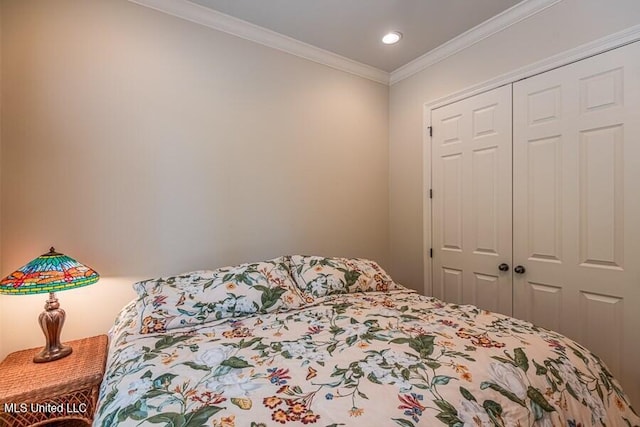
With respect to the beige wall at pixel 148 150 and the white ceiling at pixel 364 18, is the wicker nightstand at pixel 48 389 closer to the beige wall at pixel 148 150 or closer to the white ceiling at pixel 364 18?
the beige wall at pixel 148 150

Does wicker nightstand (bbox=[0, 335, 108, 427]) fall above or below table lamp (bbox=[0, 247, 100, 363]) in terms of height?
below

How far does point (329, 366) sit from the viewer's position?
41.2 inches

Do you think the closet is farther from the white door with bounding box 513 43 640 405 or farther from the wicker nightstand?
the wicker nightstand

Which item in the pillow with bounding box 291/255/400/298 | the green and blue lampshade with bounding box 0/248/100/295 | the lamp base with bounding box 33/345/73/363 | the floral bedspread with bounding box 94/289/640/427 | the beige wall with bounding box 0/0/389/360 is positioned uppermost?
the beige wall with bounding box 0/0/389/360

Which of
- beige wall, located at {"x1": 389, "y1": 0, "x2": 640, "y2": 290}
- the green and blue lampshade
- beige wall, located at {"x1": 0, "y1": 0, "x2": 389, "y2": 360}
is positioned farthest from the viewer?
beige wall, located at {"x1": 389, "y1": 0, "x2": 640, "y2": 290}

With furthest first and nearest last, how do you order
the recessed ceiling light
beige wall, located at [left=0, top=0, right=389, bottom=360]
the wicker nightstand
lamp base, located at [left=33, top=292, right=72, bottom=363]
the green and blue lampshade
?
1. the recessed ceiling light
2. beige wall, located at [left=0, top=0, right=389, bottom=360]
3. lamp base, located at [left=33, top=292, right=72, bottom=363]
4. the green and blue lampshade
5. the wicker nightstand

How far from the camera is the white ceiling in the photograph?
1987mm

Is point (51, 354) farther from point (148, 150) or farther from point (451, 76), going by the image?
point (451, 76)

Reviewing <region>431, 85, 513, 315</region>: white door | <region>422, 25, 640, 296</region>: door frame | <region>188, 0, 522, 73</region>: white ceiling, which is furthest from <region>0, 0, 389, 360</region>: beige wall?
<region>431, 85, 513, 315</region>: white door

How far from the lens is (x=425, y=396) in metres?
0.87

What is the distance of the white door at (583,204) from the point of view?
164 centimetres

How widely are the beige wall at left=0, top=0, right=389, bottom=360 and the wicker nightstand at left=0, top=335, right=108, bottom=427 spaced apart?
0.34 meters

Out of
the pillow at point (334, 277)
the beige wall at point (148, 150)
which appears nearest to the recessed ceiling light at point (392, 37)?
the beige wall at point (148, 150)

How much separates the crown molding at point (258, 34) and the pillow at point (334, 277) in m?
1.64
